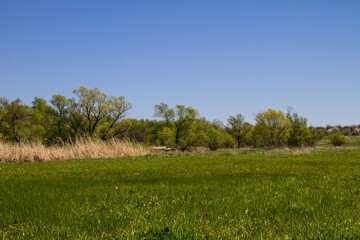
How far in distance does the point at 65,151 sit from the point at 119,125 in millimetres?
41438

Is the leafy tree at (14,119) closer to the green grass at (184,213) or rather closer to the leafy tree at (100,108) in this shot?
the leafy tree at (100,108)

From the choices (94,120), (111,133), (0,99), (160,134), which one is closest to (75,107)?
(94,120)

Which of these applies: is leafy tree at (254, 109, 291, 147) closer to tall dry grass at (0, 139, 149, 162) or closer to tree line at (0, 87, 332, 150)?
tree line at (0, 87, 332, 150)

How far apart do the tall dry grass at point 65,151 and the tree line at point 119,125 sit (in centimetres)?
3022

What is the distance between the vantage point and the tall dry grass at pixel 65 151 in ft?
75.6

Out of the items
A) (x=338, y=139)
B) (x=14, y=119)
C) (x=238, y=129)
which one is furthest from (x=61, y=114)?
(x=338, y=139)

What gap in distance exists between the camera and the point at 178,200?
5875 millimetres

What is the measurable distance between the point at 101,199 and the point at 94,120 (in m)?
62.8

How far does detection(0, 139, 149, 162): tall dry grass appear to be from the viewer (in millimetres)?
23047

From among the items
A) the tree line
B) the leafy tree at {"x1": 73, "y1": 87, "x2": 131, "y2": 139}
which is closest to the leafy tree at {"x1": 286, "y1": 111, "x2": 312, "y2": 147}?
the tree line

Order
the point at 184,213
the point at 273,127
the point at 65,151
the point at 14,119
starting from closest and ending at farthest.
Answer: the point at 184,213 < the point at 65,151 < the point at 273,127 < the point at 14,119

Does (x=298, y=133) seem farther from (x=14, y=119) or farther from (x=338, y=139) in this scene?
(x=14, y=119)

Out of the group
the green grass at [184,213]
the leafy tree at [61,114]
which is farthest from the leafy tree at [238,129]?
the green grass at [184,213]

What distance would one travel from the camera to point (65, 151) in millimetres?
24469
